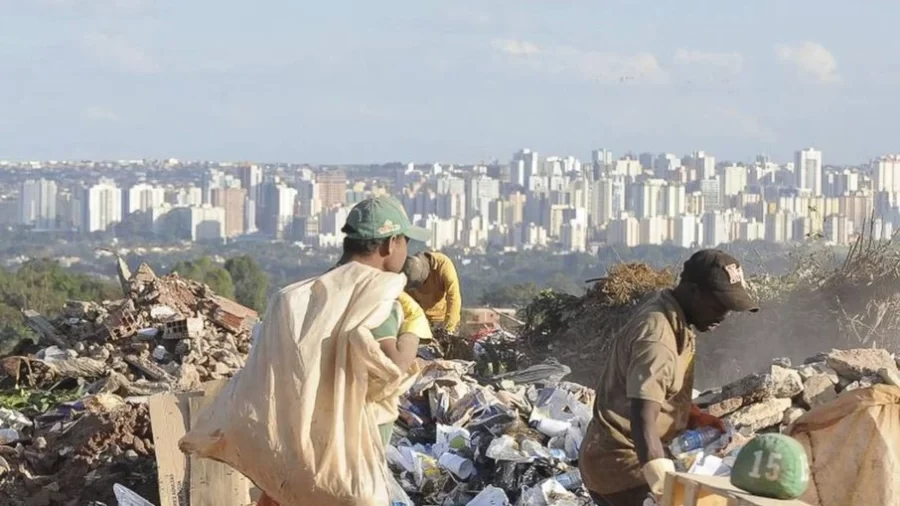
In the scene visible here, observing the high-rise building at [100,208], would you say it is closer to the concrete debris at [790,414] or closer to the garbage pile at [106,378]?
the garbage pile at [106,378]

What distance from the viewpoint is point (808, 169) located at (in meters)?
49.9

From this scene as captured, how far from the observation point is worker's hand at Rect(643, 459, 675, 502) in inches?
158

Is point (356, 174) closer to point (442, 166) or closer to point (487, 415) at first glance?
point (442, 166)

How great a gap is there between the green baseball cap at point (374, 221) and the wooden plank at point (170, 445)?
3.01 metres

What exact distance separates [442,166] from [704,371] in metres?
71.0

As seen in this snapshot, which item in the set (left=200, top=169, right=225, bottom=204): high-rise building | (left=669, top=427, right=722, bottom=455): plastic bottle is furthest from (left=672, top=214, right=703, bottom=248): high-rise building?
(left=669, top=427, right=722, bottom=455): plastic bottle

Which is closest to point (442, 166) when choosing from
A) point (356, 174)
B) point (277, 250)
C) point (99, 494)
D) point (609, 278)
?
point (356, 174)

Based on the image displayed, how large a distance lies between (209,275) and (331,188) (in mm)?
34951

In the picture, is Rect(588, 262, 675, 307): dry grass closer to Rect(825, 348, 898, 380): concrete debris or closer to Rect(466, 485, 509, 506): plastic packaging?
Rect(825, 348, 898, 380): concrete debris

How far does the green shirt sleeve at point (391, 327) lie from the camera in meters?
4.54

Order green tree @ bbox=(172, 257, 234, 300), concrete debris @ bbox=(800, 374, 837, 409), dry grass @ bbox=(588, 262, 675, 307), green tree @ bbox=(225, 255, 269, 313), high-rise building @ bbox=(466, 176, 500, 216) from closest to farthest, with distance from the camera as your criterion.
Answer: concrete debris @ bbox=(800, 374, 837, 409)
dry grass @ bbox=(588, 262, 675, 307)
green tree @ bbox=(172, 257, 234, 300)
green tree @ bbox=(225, 255, 269, 313)
high-rise building @ bbox=(466, 176, 500, 216)

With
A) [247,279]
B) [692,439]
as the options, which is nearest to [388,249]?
[692,439]

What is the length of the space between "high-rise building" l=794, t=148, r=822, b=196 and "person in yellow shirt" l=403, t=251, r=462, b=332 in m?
38.5

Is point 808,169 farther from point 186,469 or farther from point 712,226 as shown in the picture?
point 186,469
